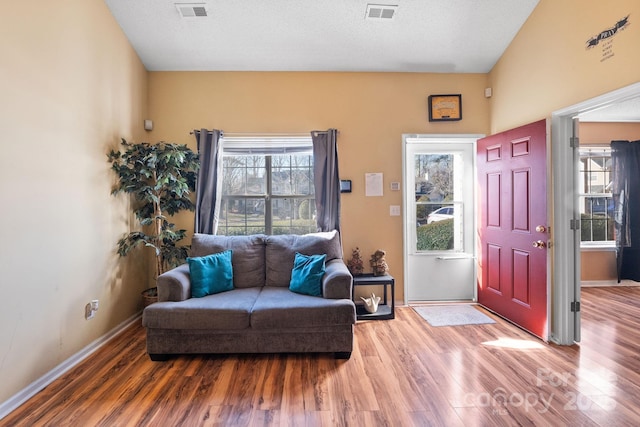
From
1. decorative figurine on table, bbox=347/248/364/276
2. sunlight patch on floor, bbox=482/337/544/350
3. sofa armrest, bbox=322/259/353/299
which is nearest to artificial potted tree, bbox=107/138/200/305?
sofa armrest, bbox=322/259/353/299

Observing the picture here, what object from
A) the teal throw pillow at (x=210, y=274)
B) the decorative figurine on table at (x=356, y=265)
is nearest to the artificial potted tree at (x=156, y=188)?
the teal throw pillow at (x=210, y=274)

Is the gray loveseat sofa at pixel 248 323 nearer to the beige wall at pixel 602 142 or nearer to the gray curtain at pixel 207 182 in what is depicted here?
the gray curtain at pixel 207 182

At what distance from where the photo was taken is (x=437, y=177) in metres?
3.79

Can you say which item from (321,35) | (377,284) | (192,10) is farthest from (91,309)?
(321,35)

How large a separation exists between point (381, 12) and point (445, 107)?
1.35 m

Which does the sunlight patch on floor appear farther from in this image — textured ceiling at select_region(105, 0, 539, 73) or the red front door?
textured ceiling at select_region(105, 0, 539, 73)

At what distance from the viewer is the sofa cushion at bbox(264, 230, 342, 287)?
3084 millimetres

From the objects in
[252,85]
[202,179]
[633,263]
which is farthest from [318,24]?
[633,263]

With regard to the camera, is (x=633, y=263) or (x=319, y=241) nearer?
(x=319, y=241)

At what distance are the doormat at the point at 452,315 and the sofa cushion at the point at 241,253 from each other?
6.03 ft

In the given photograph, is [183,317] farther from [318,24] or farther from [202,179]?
[318,24]

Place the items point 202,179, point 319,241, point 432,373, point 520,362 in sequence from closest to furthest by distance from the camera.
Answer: point 432,373 < point 520,362 < point 319,241 < point 202,179

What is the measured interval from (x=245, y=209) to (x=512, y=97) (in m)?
3.23

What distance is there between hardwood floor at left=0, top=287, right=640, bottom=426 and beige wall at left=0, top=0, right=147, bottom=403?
37 cm
